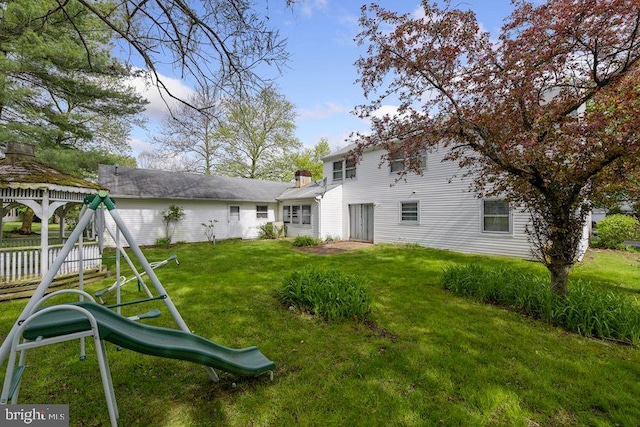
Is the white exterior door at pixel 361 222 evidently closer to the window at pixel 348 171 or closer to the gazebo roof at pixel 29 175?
the window at pixel 348 171

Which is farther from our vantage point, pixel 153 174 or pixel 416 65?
pixel 153 174

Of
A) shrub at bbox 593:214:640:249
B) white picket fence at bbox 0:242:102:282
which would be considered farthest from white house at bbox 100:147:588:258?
white picket fence at bbox 0:242:102:282

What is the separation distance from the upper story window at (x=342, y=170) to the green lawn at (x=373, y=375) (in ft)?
35.3

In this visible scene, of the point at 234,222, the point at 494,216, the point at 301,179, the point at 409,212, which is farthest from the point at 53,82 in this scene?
the point at 494,216

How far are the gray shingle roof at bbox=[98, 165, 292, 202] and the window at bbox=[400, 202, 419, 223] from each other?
862 cm

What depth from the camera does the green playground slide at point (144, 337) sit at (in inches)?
81.5

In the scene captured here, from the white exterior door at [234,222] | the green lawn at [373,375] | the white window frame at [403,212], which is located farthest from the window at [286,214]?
the green lawn at [373,375]

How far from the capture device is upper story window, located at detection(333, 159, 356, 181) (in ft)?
50.6

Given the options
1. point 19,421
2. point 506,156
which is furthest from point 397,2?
point 19,421

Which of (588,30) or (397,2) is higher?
(397,2)

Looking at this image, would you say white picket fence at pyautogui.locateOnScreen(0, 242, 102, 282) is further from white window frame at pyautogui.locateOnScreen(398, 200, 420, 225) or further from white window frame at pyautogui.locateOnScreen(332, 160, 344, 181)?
white window frame at pyautogui.locateOnScreen(332, 160, 344, 181)

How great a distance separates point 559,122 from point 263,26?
4929 millimetres

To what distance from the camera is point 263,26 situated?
3980 mm

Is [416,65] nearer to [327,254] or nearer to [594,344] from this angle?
[594,344]
